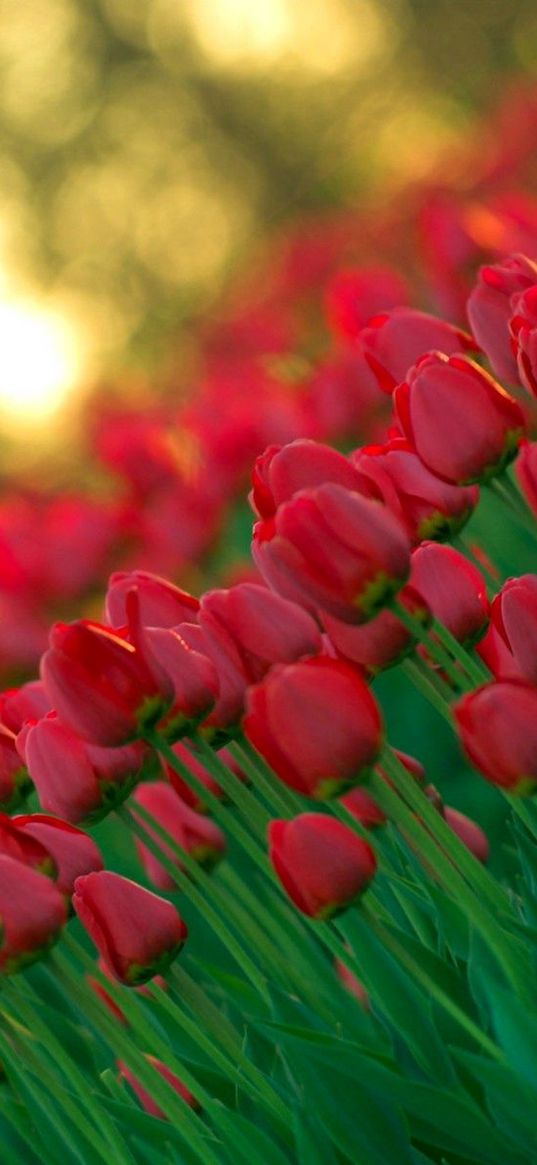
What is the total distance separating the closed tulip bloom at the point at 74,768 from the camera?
1.45 metres

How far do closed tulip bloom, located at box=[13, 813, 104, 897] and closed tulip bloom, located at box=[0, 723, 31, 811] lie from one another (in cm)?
8

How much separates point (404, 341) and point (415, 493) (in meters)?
0.29

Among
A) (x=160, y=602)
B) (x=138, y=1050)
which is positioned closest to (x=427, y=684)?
(x=160, y=602)

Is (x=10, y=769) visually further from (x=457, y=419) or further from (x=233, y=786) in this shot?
(x=457, y=419)

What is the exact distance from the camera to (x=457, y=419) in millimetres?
1378

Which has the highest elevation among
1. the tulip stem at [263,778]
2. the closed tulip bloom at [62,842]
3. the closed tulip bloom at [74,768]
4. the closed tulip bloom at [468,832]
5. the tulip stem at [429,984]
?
the closed tulip bloom at [74,768]

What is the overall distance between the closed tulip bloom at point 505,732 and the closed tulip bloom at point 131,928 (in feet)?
1.02

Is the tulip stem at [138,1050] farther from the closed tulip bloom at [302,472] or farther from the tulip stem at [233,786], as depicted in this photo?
the closed tulip bloom at [302,472]

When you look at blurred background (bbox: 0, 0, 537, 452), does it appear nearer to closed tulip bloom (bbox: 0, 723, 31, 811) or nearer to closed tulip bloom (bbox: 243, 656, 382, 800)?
closed tulip bloom (bbox: 0, 723, 31, 811)

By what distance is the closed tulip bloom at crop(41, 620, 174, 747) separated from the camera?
4.42ft

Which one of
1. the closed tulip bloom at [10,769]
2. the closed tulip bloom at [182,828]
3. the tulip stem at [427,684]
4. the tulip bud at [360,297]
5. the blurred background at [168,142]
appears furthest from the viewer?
the blurred background at [168,142]

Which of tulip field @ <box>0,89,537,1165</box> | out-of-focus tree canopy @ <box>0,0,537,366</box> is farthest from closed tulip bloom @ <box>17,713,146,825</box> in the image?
out-of-focus tree canopy @ <box>0,0,537,366</box>

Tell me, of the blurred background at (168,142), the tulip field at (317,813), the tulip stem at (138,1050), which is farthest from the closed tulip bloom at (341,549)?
the blurred background at (168,142)

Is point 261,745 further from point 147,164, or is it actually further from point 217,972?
point 147,164
